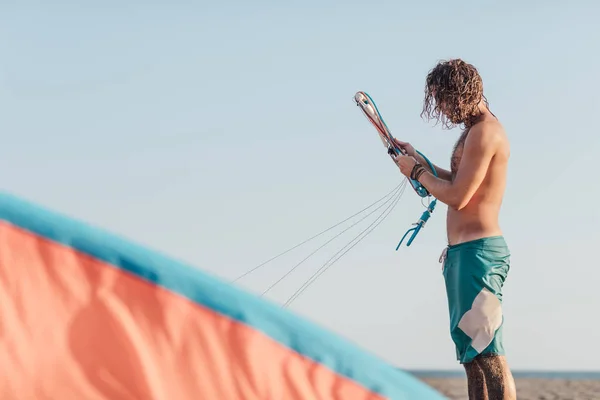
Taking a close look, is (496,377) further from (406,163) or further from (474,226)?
(406,163)

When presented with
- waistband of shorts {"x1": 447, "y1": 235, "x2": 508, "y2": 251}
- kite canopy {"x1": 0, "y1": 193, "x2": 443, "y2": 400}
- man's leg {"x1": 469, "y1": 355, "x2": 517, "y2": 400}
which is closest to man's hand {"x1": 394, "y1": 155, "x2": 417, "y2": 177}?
waistband of shorts {"x1": 447, "y1": 235, "x2": 508, "y2": 251}

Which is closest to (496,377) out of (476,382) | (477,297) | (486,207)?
(476,382)

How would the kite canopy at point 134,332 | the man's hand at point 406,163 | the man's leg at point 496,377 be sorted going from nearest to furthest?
the kite canopy at point 134,332 < the man's leg at point 496,377 < the man's hand at point 406,163

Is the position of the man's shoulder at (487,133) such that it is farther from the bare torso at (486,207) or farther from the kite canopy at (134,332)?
the kite canopy at (134,332)

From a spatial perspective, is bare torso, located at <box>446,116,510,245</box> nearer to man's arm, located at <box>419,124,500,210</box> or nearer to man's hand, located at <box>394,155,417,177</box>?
man's arm, located at <box>419,124,500,210</box>

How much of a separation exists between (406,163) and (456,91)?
1.03 feet

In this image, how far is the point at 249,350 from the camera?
1520mm

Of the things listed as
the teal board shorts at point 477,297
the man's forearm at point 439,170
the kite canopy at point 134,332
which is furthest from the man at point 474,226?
the kite canopy at point 134,332

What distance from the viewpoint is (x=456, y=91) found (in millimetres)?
2852

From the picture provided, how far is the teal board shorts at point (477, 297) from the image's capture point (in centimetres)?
271

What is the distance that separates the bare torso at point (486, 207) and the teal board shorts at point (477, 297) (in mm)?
34

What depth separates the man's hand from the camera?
9.75ft

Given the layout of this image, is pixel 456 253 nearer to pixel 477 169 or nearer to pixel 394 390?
pixel 477 169

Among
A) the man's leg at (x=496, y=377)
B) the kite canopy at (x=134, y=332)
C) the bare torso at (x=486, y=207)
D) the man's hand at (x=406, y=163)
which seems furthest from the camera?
the man's hand at (x=406, y=163)
